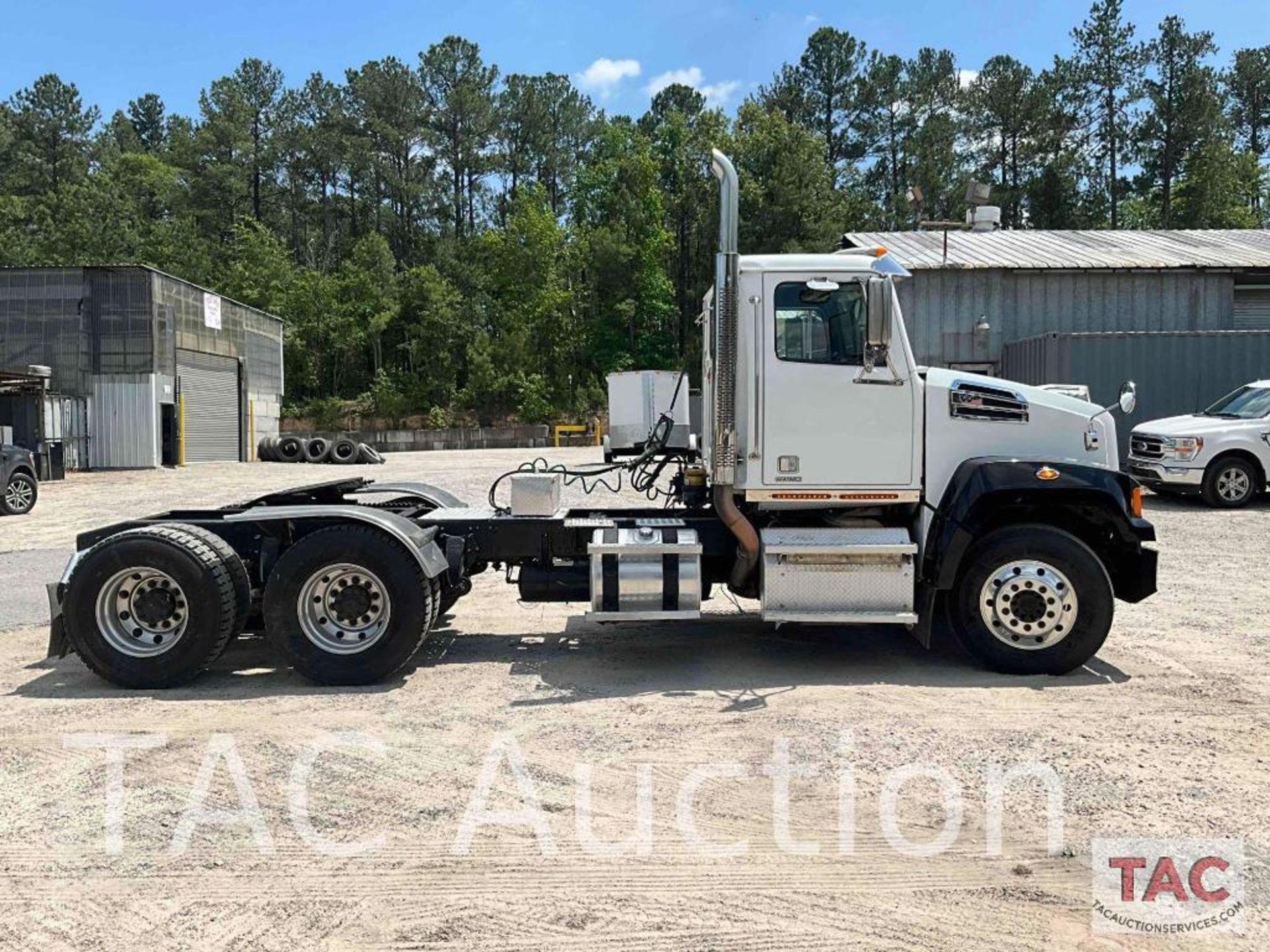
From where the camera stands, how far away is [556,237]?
66.1m

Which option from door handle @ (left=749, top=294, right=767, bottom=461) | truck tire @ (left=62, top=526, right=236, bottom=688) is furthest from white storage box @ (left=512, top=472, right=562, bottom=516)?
truck tire @ (left=62, top=526, right=236, bottom=688)

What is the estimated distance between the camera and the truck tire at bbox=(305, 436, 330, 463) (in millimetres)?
33938

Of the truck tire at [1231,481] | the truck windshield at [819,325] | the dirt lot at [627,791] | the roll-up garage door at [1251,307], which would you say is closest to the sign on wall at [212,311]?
the dirt lot at [627,791]

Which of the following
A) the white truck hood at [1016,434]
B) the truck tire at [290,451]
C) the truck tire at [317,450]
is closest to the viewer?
the white truck hood at [1016,434]

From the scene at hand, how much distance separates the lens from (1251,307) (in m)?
25.2

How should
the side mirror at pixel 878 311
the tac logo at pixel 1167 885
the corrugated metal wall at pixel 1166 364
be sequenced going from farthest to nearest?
the corrugated metal wall at pixel 1166 364
the side mirror at pixel 878 311
the tac logo at pixel 1167 885

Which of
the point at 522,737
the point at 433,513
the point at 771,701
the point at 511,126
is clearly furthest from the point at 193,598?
the point at 511,126

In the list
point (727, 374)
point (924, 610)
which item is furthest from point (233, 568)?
point (924, 610)

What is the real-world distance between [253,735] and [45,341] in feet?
97.7

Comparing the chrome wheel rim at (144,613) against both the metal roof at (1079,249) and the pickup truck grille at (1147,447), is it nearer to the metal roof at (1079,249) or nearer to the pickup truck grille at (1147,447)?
the pickup truck grille at (1147,447)

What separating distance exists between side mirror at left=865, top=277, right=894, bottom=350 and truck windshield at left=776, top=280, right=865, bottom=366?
0.24 m

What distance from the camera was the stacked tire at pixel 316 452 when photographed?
110ft

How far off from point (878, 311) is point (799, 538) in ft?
5.37

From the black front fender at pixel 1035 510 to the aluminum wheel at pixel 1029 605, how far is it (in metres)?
0.30
